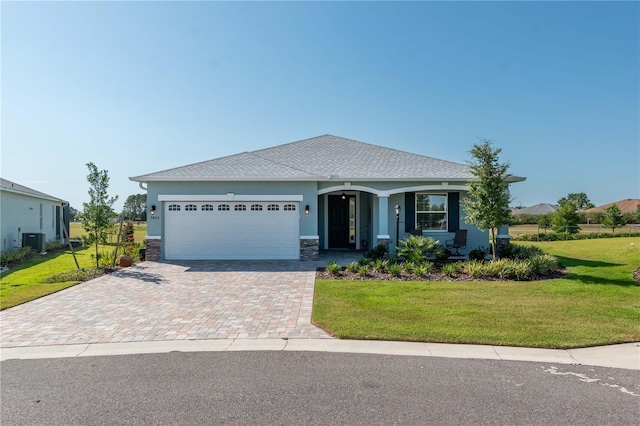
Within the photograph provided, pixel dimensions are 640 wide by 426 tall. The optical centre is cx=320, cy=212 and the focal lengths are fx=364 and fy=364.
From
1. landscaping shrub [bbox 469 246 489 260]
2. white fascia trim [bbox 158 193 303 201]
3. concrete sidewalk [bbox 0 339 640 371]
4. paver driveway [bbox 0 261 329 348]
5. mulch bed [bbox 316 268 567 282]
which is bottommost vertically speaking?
concrete sidewalk [bbox 0 339 640 371]

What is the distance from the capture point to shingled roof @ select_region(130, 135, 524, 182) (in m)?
14.2

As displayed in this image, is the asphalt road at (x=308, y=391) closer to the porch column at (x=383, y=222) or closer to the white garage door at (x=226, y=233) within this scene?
the white garage door at (x=226, y=233)

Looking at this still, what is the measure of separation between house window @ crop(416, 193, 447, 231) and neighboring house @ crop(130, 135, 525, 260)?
1.6 inches

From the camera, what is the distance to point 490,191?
11.7m

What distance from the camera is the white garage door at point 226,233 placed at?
1436 cm

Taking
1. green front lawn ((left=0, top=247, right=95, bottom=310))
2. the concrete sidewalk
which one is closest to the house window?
the concrete sidewalk

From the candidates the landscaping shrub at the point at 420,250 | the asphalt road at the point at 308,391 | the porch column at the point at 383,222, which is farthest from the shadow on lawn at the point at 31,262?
the landscaping shrub at the point at 420,250

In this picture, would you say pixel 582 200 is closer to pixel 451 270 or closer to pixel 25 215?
pixel 451 270

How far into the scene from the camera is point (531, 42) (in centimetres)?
1349

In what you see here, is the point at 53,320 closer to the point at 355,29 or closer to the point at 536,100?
the point at 355,29

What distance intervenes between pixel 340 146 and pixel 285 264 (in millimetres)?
8254

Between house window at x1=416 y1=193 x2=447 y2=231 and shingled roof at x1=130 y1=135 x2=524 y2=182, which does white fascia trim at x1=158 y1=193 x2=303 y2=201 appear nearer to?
shingled roof at x1=130 y1=135 x2=524 y2=182

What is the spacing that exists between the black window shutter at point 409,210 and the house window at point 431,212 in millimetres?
177

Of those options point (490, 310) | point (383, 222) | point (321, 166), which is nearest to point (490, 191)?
point (383, 222)
